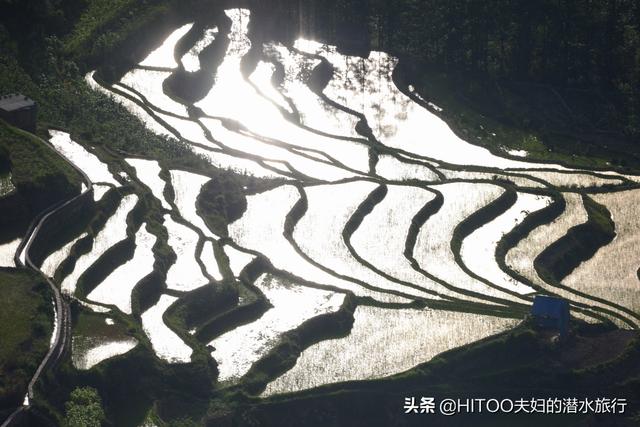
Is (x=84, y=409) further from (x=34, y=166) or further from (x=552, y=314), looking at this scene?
(x=552, y=314)

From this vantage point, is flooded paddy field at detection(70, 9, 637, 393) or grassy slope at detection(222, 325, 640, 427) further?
flooded paddy field at detection(70, 9, 637, 393)

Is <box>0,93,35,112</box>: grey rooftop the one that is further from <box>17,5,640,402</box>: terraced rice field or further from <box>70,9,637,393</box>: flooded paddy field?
<box>70,9,637,393</box>: flooded paddy field

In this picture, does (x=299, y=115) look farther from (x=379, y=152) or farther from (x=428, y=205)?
(x=428, y=205)

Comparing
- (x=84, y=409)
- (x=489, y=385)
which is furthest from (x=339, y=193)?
(x=84, y=409)

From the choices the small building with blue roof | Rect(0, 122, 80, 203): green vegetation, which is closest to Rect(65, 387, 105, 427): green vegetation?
Rect(0, 122, 80, 203): green vegetation

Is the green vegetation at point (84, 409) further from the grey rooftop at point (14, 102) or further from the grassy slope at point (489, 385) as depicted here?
the grey rooftop at point (14, 102)

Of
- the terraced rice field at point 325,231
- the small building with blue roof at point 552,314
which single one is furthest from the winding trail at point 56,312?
the small building with blue roof at point 552,314

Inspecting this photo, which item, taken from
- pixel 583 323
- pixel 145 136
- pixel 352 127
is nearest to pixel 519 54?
pixel 352 127
